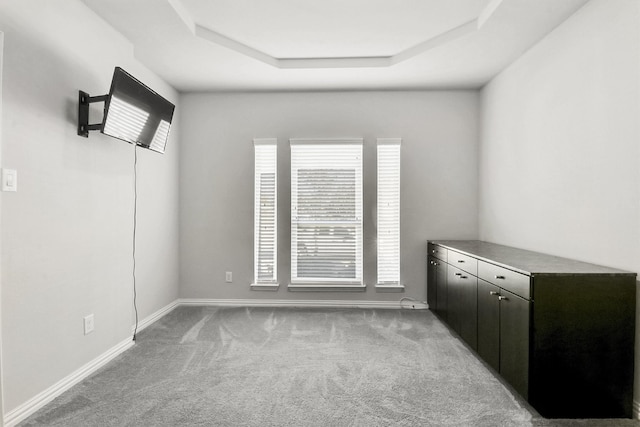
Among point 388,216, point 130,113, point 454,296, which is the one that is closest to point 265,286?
point 388,216

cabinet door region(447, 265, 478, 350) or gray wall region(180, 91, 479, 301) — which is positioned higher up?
gray wall region(180, 91, 479, 301)

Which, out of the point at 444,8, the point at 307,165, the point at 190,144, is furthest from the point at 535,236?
the point at 190,144

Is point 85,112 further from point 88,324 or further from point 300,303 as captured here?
point 300,303

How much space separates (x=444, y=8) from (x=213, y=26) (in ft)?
6.03

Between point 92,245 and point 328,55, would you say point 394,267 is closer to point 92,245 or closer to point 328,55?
point 328,55

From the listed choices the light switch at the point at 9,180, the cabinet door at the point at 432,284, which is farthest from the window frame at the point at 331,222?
the light switch at the point at 9,180

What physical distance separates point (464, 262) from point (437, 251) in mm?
764

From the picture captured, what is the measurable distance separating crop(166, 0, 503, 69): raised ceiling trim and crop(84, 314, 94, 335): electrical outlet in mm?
2277

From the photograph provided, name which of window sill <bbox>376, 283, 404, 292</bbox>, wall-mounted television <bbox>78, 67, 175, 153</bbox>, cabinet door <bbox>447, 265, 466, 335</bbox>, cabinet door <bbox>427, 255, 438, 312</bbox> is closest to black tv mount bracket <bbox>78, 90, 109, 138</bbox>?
wall-mounted television <bbox>78, 67, 175, 153</bbox>

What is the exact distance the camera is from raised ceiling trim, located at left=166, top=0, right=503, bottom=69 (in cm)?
269

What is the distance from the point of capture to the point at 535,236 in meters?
3.00

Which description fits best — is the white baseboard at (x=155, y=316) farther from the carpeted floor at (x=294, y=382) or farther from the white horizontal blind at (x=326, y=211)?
the white horizontal blind at (x=326, y=211)

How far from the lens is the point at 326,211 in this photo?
4.23m

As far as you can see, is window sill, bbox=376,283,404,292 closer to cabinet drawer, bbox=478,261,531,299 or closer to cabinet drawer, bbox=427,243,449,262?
cabinet drawer, bbox=427,243,449,262
